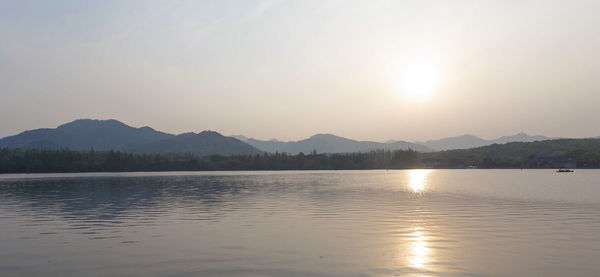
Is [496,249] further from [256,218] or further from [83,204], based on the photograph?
[83,204]

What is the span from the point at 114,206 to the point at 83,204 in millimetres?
7103

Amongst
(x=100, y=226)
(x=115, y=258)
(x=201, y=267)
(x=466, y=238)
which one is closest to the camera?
(x=201, y=267)

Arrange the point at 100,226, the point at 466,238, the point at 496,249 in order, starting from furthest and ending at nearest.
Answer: the point at 100,226
the point at 466,238
the point at 496,249

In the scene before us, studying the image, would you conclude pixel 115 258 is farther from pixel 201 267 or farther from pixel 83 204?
pixel 83 204

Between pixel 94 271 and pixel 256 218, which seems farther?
pixel 256 218

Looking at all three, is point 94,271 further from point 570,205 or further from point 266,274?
point 570,205

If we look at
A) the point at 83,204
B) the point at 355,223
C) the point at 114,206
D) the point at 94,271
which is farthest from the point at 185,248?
the point at 83,204

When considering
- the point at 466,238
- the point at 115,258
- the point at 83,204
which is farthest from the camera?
the point at 83,204

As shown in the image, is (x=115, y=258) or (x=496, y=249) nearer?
(x=115, y=258)

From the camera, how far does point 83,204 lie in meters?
70.3

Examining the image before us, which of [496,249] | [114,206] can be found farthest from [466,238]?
[114,206]

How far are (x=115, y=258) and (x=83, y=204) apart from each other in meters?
45.7

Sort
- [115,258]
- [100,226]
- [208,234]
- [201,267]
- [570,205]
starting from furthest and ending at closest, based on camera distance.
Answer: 1. [570,205]
2. [100,226]
3. [208,234]
4. [115,258]
5. [201,267]

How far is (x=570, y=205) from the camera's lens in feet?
209
